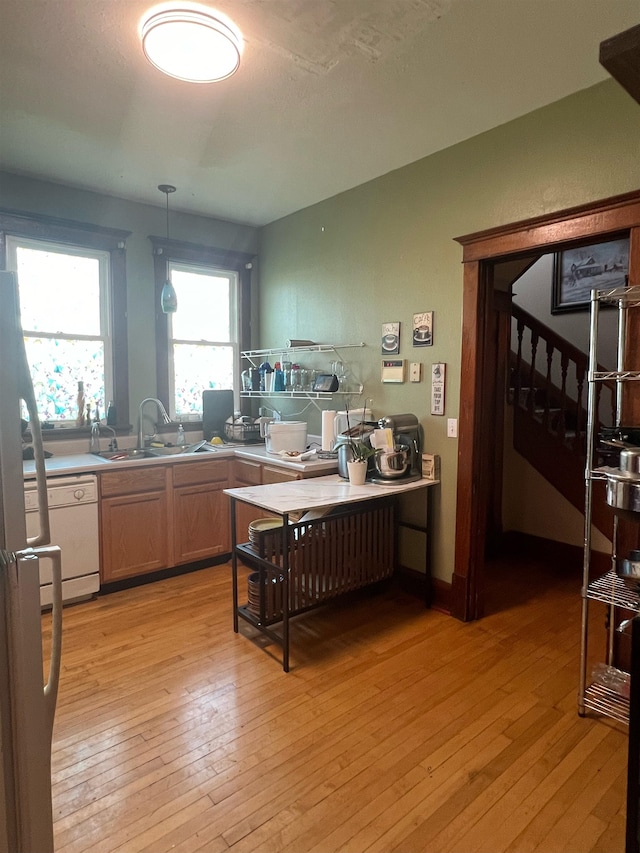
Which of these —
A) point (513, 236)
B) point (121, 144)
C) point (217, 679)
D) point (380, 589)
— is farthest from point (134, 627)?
point (513, 236)

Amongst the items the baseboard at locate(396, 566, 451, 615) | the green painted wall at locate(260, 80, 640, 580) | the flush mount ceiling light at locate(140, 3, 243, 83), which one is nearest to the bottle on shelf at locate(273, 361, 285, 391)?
the green painted wall at locate(260, 80, 640, 580)

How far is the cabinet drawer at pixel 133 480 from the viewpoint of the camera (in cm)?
329

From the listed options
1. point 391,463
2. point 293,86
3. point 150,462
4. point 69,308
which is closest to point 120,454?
point 150,462

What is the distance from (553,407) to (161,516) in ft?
11.2

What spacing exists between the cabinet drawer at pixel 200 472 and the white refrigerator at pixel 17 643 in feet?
7.80

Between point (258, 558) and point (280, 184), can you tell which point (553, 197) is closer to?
point (280, 184)

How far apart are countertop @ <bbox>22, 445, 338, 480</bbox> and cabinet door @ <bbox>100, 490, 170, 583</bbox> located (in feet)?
0.74

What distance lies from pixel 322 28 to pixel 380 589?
120 inches

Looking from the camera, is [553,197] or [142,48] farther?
[553,197]

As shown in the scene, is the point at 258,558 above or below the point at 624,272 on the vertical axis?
below

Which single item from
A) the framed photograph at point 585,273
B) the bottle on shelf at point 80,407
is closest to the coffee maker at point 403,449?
the bottle on shelf at point 80,407

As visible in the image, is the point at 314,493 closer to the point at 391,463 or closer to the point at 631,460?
the point at 391,463

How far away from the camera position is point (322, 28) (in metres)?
1.96

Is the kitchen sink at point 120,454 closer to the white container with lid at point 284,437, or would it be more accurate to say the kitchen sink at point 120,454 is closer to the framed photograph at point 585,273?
the white container with lid at point 284,437
